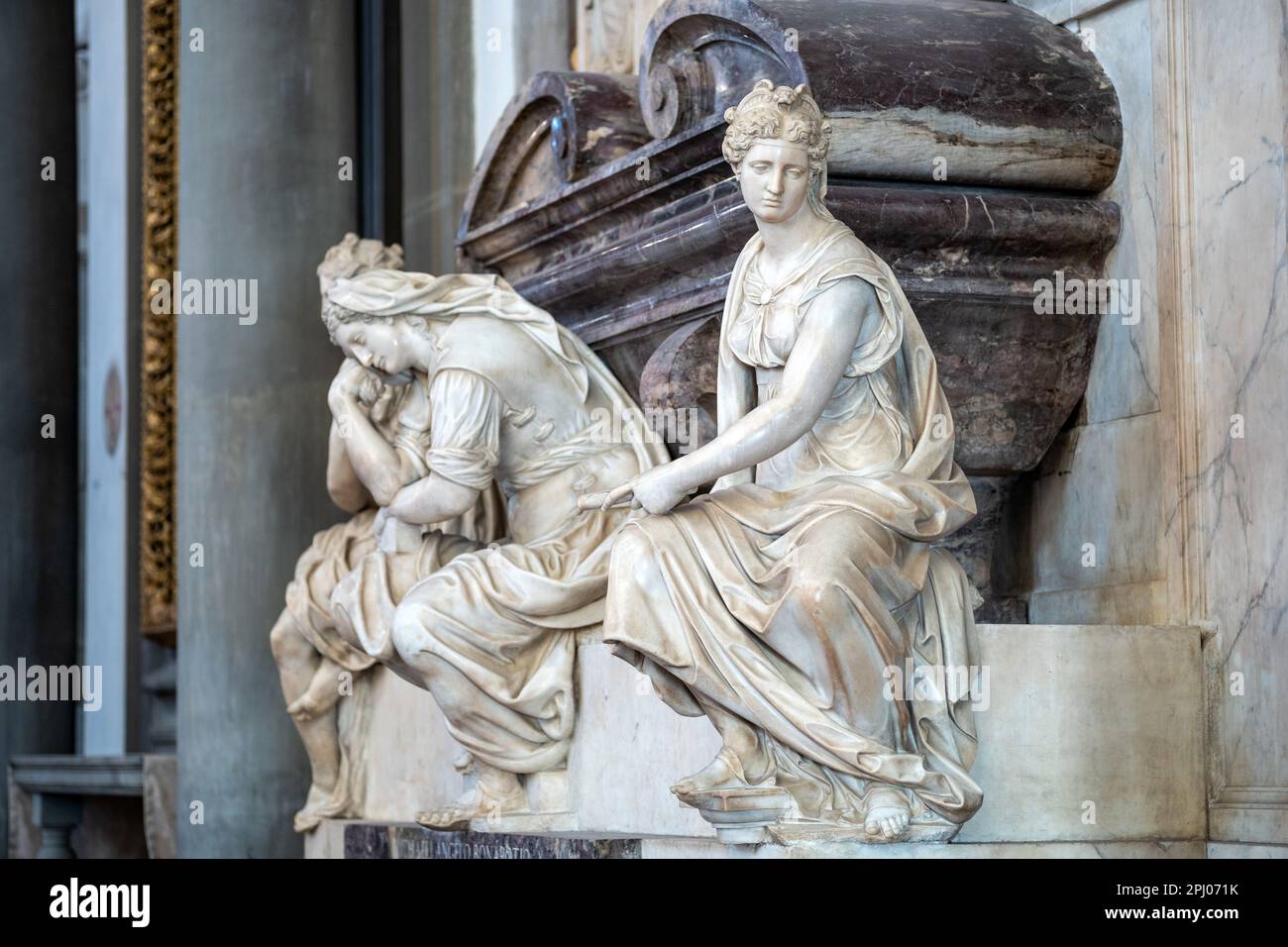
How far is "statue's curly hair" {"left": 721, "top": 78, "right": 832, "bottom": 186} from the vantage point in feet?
16.8

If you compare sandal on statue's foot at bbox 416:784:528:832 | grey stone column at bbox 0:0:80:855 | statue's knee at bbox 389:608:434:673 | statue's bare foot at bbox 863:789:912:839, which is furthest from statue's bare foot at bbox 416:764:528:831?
grey stone column at bbox 0:0:80:855

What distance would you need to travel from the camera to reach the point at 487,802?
6371 millimetres

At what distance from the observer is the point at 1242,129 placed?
587 cm

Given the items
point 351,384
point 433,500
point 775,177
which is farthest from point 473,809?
point 775,177

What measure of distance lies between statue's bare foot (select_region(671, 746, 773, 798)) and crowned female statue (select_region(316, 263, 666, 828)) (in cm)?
131

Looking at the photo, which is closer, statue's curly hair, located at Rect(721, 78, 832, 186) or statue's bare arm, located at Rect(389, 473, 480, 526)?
statue's curly hair, located at Rect(721, 78, 832, 186)

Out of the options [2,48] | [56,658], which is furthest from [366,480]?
[2,48]

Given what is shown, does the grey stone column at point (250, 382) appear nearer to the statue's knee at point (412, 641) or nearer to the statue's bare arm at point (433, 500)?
the statue's bare arm at point (433, 500)

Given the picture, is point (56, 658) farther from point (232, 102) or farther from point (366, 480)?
point (366, 480)

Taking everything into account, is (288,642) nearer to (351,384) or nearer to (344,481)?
(344,481)

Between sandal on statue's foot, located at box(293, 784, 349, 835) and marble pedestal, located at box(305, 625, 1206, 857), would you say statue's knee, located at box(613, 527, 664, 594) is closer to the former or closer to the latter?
marble pedestal, located at box(305, 625, 1206, 857)

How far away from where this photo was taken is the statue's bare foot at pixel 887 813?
480cm
